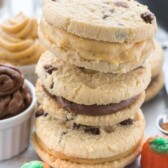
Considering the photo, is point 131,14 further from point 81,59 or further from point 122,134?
point 122,134

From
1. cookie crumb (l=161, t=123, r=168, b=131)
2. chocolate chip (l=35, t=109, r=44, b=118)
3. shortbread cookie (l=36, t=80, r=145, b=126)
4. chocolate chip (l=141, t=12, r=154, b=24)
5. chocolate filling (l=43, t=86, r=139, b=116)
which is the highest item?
chocolate chip (l=141, t=12, r=154, b=24)

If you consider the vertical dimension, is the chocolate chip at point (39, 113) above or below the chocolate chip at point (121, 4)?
below

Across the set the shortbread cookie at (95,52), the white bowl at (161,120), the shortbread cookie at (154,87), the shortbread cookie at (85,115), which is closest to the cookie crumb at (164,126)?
the white bowl at (161,120)

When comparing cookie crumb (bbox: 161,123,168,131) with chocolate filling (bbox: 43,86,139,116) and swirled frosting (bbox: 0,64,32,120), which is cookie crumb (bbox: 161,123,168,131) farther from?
swirled frosting (bbox: 0,64,32,120)

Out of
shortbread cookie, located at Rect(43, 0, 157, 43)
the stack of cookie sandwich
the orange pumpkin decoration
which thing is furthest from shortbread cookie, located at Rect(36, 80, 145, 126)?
shortbread cookie, located at Rect(43, 0, 157, 43)

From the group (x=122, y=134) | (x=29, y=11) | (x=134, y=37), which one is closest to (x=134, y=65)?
(x=134, y=37)

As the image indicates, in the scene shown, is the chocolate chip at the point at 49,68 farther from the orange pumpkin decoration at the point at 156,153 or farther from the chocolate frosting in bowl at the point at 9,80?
the orange pumpkin decoration at the point at 156,153
